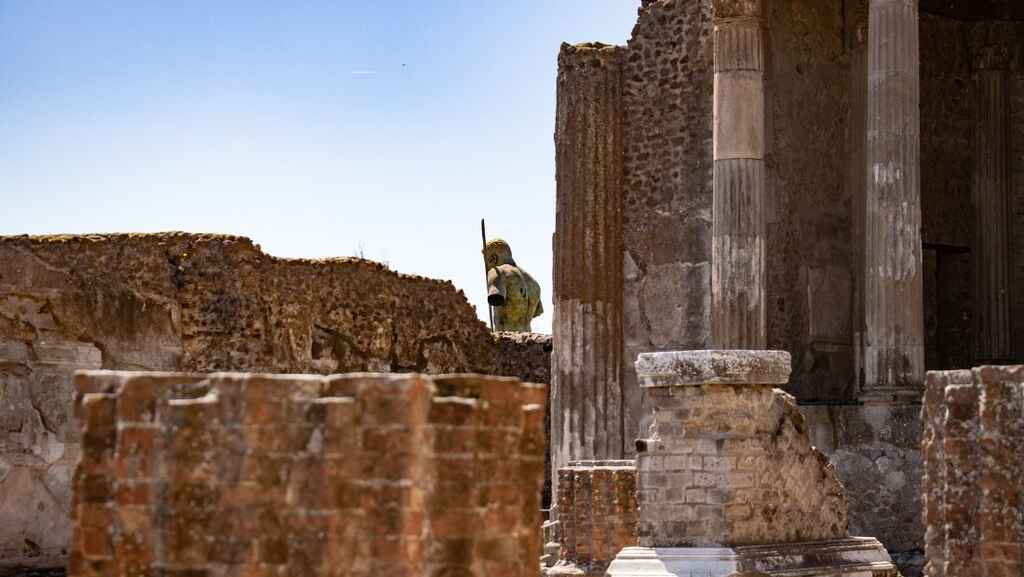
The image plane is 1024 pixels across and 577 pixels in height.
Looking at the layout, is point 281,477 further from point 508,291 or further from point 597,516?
point 508,291

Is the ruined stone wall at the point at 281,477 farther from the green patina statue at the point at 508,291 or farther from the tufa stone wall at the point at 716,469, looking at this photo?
the green patina statue at the point at 508,291

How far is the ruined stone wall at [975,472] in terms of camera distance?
702 centimetres

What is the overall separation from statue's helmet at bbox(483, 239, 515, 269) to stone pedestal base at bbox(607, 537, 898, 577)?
16.6m

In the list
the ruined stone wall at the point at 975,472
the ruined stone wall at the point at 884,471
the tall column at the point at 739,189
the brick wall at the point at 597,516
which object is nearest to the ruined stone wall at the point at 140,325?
the brick wall at the point at 597,516

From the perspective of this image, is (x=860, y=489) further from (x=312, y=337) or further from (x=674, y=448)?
(x=312, y=337)

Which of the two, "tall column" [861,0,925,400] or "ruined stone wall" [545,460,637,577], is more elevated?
"tall column" [861,0,925,400]

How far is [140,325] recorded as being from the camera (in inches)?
711

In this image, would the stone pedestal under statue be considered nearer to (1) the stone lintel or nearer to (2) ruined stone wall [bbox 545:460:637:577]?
(1) the stone lintel

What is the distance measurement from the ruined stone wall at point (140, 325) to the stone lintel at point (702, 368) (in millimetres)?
5465

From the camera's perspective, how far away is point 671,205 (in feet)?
61.9

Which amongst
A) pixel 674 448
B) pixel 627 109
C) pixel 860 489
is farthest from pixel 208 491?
pixel 627 109

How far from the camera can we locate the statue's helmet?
28906 mm

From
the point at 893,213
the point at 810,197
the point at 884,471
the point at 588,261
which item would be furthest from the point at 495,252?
the point at 884,471

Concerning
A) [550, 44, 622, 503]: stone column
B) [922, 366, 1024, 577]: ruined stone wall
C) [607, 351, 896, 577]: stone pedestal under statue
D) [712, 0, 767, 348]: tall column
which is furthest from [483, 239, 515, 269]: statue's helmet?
[922, 366, 1024, 577]: ruined stone wall
